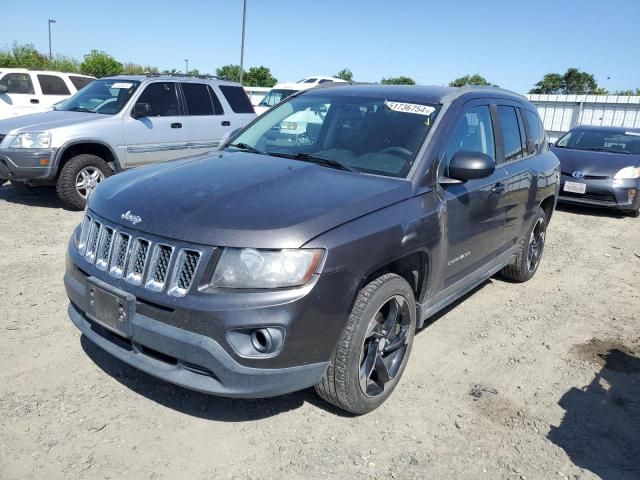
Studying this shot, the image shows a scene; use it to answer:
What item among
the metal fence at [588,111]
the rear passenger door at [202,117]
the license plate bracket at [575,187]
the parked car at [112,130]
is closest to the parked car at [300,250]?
the parked car at [112,130]

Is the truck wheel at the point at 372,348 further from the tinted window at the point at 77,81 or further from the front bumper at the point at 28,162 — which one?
the tinted window at the point at 77,81

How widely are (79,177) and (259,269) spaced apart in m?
5.89

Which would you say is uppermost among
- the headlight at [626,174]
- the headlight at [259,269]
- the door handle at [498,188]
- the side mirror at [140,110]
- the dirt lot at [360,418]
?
the side mirror at [140,110]

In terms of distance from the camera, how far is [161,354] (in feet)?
8.68

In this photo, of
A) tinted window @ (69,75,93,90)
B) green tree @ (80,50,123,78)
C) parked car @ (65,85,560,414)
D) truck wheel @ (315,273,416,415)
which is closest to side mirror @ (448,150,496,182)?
parked car @ (65,85,560,414)

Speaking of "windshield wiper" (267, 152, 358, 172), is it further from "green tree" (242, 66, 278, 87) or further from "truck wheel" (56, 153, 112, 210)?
"green tree" (242, 66, 278, 87)

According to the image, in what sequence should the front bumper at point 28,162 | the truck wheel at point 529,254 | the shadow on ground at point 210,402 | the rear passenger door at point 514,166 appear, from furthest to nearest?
the front bumper at point 28,162, the truck wheel at point 529,254, the rear passenger door at point 514,166, the shadow on ground at point 210,402

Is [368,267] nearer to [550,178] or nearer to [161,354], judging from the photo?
[161,354]

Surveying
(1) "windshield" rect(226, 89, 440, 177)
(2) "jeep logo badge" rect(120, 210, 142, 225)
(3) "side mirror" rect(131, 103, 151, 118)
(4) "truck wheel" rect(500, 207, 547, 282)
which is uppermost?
(1) "windshield" rect(226, 89, 440, 177)

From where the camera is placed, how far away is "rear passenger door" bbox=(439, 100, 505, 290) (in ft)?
11.4

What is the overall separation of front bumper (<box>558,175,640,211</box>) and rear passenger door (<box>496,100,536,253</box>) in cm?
494

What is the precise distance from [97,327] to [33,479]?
0.80m

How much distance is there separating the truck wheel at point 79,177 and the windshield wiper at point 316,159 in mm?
4488

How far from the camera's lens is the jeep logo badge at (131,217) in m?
2.70
